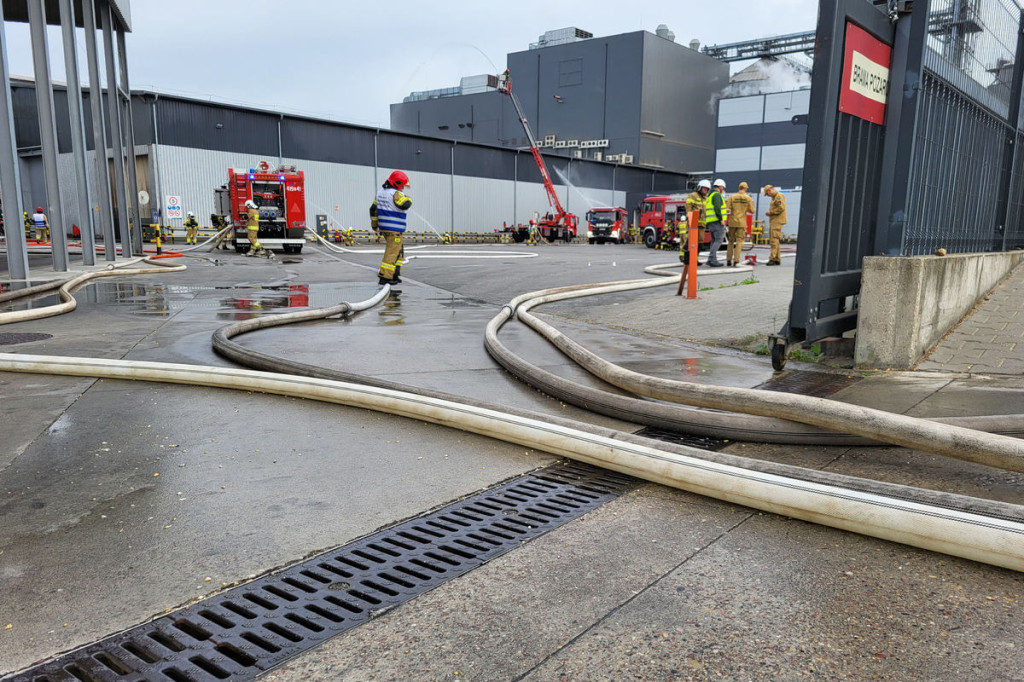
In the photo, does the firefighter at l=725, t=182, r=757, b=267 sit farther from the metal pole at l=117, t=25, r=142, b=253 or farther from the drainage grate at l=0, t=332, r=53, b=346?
the metal pole at l=117, t=25, r=142, b=253

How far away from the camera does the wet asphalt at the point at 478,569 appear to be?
185 centimetres

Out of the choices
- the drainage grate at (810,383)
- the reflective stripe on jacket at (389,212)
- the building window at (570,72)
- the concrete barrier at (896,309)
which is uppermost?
the building window at (570,72)

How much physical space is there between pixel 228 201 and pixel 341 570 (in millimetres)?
24415

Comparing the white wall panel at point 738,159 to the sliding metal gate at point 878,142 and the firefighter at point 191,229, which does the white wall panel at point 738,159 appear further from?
the sliding metal gate at point 878,142

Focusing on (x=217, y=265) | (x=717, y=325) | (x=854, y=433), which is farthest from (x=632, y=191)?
(x=854, y=433)

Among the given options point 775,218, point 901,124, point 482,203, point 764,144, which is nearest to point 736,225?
point 775,218

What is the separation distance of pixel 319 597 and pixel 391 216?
30.1 ft

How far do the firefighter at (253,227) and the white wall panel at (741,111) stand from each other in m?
37.1

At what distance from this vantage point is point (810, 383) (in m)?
5.02

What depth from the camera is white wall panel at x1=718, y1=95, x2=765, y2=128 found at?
47.3 meters

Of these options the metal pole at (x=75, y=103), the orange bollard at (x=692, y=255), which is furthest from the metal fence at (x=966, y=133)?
the metal pole at (x=75, y=103)

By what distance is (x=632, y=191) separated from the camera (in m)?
51.7

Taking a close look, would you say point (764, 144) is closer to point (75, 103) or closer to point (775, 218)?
point (775, 218)

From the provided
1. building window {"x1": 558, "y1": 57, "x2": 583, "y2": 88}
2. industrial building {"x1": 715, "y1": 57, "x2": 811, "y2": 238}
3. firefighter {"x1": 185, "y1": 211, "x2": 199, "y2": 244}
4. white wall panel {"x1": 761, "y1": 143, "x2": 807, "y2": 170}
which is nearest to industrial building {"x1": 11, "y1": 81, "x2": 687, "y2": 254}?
firefighter {"x1": 185, "y1": 211, "x2": 199, "y2": 244}
